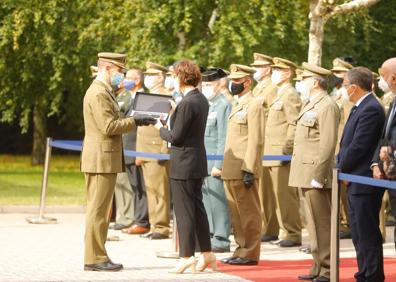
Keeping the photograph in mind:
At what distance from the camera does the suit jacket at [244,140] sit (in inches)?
552

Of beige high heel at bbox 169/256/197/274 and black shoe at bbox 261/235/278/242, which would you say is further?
black shoe at bbox 261/235/278/242

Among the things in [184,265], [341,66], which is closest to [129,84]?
[341,66]

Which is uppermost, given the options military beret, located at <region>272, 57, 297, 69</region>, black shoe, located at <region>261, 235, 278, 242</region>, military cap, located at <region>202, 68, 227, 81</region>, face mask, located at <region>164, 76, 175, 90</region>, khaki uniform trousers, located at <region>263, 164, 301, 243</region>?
military beret, located at <region>272, 57, 297, 69</region>

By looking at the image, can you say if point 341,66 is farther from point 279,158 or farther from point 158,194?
point 158,194

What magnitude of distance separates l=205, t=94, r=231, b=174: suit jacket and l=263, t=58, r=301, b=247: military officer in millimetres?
1132

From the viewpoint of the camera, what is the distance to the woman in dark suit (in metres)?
12.9

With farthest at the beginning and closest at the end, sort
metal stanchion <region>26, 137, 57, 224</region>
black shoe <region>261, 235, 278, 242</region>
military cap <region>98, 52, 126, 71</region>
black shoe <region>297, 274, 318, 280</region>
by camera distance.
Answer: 1. metal stanchion <region>26, 137, 57, 224</region>
2. black shoe <region>261, 235, 278, 242</region>
3. military cap <region>98, 52, 126, 71</region>
4. black shoe <region>297, 274, 318, 280</region>

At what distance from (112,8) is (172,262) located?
46.2 feet

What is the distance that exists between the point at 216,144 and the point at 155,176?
2.04 m

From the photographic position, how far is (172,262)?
46.1 ft

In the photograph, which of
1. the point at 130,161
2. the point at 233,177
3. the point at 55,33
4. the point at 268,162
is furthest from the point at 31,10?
the point at 233,177

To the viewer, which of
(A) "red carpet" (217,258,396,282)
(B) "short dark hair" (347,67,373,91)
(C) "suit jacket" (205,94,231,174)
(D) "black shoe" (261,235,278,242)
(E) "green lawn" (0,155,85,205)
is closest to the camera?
(B) "short dark hair" (347,67,373,91)

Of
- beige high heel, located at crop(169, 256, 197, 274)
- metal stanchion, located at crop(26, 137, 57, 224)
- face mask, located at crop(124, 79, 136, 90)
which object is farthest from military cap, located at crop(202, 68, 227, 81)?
metal stanchion, located at crop(26, 137, 57, 224)

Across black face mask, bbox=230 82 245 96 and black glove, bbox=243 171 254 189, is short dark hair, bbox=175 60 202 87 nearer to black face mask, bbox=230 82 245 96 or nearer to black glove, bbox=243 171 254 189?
black face mask, bbox=230 82 245 96
